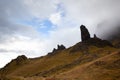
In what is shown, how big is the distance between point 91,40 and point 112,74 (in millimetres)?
100262

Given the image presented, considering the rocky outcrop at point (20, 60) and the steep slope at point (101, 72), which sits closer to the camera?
the steep slope at point (101, 72)

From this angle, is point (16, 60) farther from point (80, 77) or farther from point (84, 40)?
point (80, 77)

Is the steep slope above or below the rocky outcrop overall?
below

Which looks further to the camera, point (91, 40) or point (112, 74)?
point (91, 40)

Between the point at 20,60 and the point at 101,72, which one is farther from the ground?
the point at 20,60

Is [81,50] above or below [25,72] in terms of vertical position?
above

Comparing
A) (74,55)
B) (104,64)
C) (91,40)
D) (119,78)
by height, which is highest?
(91,40)

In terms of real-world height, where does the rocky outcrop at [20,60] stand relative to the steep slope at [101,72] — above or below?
above

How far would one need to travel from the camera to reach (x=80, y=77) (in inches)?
2625

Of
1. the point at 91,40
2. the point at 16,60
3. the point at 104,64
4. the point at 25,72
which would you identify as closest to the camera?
the point at 104,64

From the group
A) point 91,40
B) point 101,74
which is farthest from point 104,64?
point 91,40

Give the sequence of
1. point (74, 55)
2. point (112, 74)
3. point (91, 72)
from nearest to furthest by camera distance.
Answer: point (112, 74)
point (91, 72)
point (74, 55)

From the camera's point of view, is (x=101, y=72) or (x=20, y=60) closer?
(x=101, y=72)

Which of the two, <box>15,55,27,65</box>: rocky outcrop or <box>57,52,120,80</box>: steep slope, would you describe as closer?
<box>57,52,120,80</box>: steep slope
